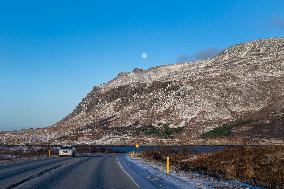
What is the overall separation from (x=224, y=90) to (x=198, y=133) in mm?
29424

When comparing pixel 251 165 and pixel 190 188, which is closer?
pixel 190 188

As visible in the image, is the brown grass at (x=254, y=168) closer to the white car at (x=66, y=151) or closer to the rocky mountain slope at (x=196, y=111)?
the white car at (x=66, y=151)

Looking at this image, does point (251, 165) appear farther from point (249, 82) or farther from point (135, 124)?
point (249, 82)

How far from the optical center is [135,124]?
162 metres

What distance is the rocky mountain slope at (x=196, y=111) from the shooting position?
458ft

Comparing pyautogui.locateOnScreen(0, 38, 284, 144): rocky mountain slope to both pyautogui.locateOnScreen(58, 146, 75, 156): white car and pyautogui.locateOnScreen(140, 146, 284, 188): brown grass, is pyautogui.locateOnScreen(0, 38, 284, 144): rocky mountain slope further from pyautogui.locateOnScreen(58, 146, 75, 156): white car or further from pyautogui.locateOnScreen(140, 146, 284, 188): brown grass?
pyautogui.locateOnScreen(140, 146, 284, 188): brown grass

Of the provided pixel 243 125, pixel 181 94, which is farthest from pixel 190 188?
pixel 181 94

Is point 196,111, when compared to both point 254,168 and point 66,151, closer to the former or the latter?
point 66,151

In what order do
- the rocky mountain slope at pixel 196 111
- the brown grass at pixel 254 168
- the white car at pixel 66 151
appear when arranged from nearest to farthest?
the brown grass at pixel 254 168 → the white car at pixel 66 151 → the rocky mountain slope at pixel 196 111

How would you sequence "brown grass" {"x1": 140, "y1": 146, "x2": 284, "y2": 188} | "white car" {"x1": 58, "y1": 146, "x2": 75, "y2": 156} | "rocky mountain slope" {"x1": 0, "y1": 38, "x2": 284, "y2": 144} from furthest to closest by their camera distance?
"rocky mountain slope" {"x1": 0, "y1": 38, "x2": 284, "y2": 144}, "white car" {"x1": 58, "y1": 146, "x2": 75, "y2": 156}, "brown grass" {"x1": 140, "y1": 146, "x2": 284, "y2": 188}

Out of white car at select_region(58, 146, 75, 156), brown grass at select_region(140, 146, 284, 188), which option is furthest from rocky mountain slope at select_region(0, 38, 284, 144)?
brown grass at select_region(140, 146, 284, 188)

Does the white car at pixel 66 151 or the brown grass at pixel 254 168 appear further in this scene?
the white car at pixel 66 151

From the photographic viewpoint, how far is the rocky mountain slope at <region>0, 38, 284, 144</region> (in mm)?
139750

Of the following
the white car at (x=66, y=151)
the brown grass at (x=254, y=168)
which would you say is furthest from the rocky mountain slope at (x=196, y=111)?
the brown grass at (x=254, y=168)
